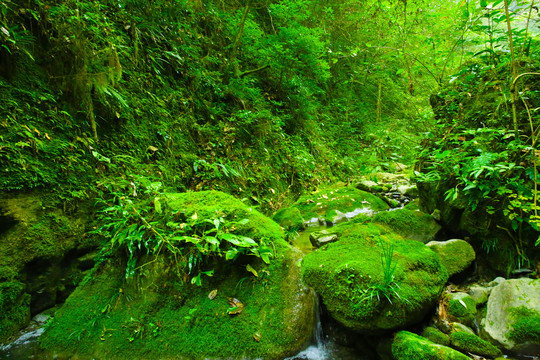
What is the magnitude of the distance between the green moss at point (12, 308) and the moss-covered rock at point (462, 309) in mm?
4553

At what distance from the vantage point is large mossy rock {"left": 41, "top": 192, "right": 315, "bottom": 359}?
2516 millimetres

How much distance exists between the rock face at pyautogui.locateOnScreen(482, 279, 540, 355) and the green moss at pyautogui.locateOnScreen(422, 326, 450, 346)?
417mm

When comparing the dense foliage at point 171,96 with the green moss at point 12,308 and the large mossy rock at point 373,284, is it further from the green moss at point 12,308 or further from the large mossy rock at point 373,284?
the large mossy rock at point 373,284

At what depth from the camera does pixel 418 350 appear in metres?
2.08

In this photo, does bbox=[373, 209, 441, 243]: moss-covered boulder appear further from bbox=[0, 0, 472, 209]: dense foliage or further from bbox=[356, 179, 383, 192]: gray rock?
bbox=[356, 179, 383, 192]: gray rock

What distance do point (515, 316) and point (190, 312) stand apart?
3144 millimetres

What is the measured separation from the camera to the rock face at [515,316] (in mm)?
2242

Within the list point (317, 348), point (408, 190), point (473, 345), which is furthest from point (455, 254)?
point (408, 190)

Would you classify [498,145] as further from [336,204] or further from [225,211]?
[336,204]

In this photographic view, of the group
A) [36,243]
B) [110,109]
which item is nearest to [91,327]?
[36,243]

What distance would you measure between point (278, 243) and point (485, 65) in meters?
4.39

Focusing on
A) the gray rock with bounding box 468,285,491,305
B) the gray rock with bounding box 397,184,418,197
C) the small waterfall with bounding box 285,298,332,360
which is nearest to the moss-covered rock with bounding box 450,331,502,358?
the gray rock with bounding box 468,285,491,305

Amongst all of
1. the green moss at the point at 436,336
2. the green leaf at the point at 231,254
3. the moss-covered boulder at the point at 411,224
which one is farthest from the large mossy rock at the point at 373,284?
the moss-covered boulder at the point at 411,224

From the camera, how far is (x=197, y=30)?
Result: 25.5 ft
